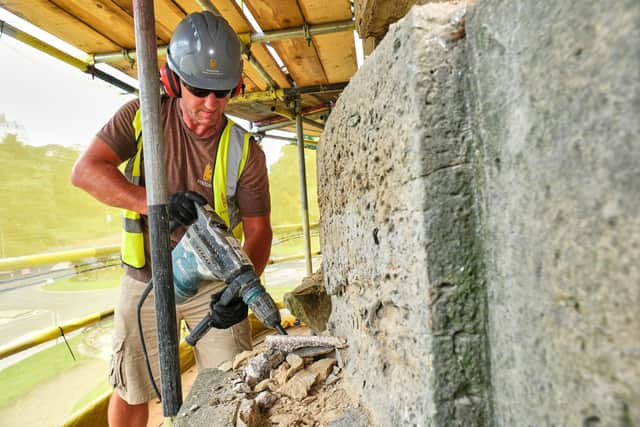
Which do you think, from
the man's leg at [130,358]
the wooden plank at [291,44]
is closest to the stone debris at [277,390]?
the man's leg at [130,358]

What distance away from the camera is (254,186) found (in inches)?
87.7

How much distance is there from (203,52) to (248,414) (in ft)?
5.28

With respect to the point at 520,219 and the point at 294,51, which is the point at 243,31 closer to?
the point at 294,51

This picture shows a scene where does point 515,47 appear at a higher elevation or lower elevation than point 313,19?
lower

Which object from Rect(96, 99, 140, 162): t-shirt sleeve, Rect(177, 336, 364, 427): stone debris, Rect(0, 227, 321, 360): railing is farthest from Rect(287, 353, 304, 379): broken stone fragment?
Rect(0, 227, 321, 360): railing

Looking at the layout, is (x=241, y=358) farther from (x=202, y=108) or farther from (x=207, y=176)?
(x=202, y=108)

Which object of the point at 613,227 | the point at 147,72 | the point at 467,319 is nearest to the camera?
the point at 613,227

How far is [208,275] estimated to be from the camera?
1.66 meters

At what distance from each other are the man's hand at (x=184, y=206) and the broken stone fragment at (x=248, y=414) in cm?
89

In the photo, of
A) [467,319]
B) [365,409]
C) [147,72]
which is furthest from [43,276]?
[467,319]

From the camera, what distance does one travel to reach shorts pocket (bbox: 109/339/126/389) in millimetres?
1928

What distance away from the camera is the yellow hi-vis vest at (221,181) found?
1899 millimetres

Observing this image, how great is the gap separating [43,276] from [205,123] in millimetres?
1687

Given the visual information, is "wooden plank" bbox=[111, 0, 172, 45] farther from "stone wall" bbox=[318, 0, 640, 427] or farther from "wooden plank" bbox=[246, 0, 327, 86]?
"stone wall" bbox=[318, 0, 640, 427]
